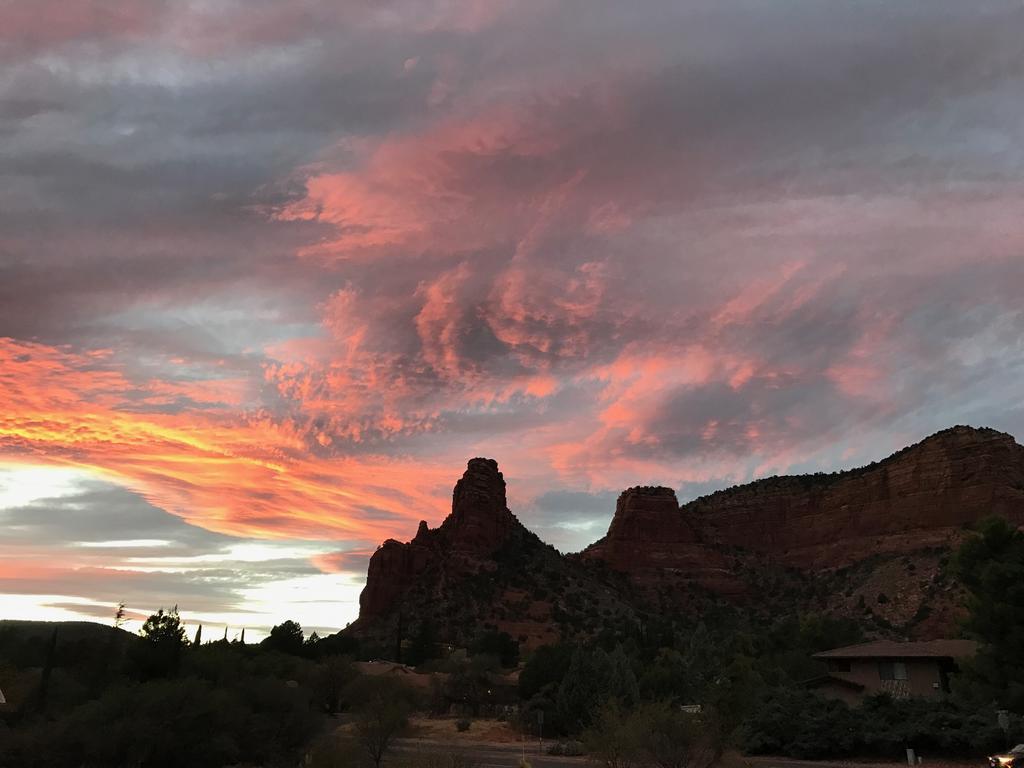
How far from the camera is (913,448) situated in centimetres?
12662

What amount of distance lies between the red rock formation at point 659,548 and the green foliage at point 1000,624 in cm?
8994

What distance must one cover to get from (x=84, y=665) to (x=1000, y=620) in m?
44.9

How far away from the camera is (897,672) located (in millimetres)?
45562

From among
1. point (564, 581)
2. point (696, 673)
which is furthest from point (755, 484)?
point (696, 673)

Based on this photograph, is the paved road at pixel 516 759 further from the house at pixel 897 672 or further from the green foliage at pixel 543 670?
the house at pixel 897 672

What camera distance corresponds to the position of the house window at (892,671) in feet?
149

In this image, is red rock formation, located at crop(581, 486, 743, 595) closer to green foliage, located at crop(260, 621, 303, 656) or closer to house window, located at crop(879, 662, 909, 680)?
green foliage, located at crop(260, 621, 303, 656)

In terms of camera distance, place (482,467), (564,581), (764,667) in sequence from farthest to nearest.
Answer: (482,467) → (564,581) → (764,667)

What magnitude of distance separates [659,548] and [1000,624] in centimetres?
10091

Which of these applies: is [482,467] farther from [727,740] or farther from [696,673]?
[727,740]

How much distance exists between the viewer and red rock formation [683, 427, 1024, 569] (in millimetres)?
109375

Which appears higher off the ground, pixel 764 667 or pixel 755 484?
pixel 755 484

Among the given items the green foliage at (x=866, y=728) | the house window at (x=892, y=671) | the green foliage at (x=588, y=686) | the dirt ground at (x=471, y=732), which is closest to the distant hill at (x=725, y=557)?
the dirt ground at (x=471, y=732)

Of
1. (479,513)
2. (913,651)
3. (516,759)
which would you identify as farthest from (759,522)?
(516,759)
